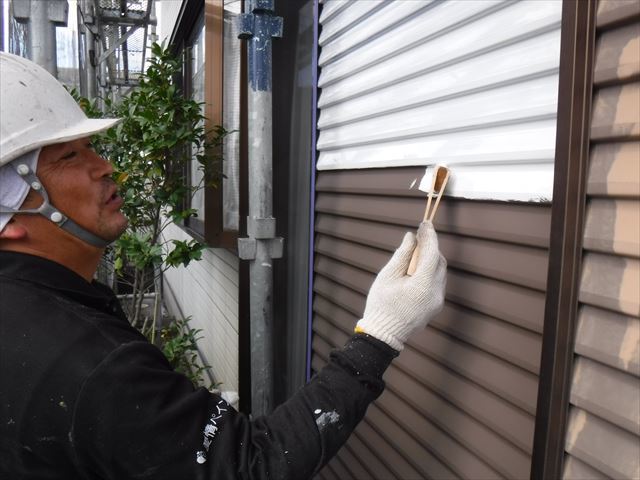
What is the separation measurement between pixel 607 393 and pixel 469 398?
594 millimetres

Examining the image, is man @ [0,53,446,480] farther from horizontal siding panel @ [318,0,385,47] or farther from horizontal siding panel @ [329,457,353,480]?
horizontal siding panel @ [329,457,353,480]

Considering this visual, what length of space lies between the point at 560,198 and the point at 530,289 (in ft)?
1.14

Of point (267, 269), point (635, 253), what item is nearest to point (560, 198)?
point (635, 253)

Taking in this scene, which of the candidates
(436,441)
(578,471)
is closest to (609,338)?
(578,471)

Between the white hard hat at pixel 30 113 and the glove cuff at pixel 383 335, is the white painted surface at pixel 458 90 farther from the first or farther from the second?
the white hard hat at pixel 30 113

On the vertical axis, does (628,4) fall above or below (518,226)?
above

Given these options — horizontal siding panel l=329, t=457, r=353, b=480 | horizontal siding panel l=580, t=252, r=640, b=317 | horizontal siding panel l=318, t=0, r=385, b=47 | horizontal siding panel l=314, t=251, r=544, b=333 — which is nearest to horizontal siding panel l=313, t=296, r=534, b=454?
horizontal siding panel l=314, t=251, r=544, b=333

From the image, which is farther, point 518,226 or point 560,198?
point 518,226

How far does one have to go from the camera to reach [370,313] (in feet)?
5.52

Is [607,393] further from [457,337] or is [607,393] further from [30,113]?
[30,113]

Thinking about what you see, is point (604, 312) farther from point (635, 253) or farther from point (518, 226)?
point (518, 226)

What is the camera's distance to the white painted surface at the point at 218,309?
4602mm

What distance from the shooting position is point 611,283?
118 centimetres

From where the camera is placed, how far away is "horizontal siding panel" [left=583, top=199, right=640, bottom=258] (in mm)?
1138
